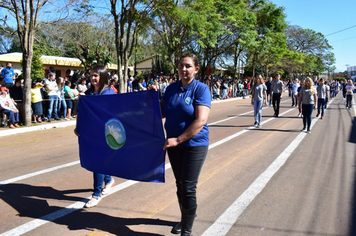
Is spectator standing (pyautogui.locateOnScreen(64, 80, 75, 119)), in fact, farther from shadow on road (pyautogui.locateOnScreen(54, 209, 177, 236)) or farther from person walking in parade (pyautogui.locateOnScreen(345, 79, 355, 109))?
person walking in parade (pyautogui.locateOnScreen(345, 79, 355, 109))

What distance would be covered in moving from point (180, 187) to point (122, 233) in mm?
901

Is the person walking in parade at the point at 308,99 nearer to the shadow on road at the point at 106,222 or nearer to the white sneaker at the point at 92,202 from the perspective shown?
the shadow on road at the point at 106,222

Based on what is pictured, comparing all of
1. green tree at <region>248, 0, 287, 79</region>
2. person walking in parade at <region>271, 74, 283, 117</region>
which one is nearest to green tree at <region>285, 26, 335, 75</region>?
green tree at <region>248, 0, 287, 79</region>

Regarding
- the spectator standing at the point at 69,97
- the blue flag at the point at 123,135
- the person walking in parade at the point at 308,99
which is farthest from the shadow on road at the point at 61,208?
the spectator standing at the point at 69,97

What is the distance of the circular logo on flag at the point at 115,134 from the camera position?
12.4ft

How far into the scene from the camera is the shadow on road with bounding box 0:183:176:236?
361cm

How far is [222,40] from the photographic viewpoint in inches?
1184

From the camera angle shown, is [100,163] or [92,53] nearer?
[100,163]

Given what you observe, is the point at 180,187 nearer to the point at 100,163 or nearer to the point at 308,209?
the point at 100,163

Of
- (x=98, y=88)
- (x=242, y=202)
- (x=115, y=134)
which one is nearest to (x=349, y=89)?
(x=242, y=202)

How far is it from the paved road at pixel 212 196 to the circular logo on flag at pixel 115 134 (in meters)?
0.93

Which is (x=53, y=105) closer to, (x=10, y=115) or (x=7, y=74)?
(x=10, y=115)

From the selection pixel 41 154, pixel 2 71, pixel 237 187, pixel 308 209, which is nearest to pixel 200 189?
pixel 237 187

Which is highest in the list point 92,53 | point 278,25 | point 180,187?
point 278,25
